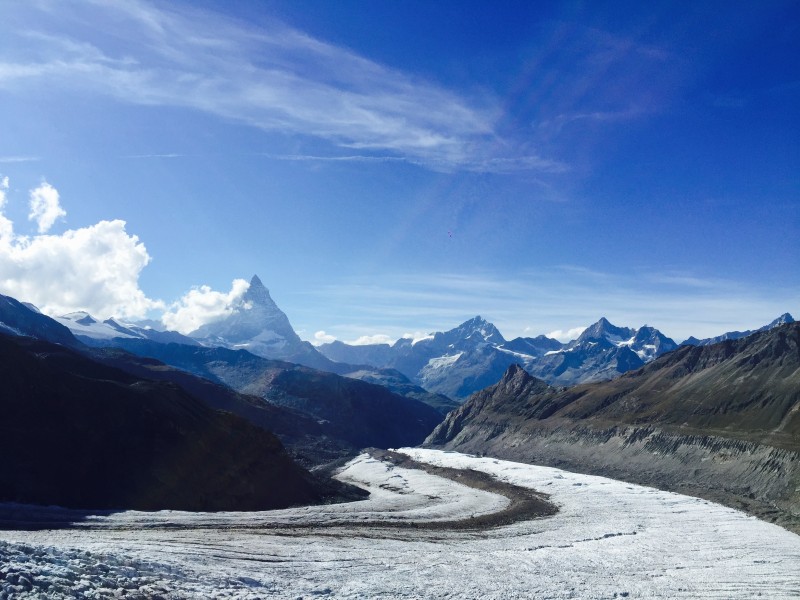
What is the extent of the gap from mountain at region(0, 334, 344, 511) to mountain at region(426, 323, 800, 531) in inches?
2168

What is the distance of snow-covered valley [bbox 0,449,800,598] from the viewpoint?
24.1 metres

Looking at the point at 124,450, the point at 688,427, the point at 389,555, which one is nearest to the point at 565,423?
the point at 688,427

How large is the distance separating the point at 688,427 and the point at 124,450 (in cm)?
9997

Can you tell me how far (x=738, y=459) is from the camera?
8638 cm

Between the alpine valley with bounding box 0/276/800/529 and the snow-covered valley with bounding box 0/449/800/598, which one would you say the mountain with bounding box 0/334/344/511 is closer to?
the alpine valley with bounding box 0/276/800/529

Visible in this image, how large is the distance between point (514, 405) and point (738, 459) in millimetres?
105603

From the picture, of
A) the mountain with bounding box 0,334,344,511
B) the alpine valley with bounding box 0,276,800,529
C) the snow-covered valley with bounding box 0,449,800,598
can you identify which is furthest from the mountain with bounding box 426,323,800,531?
the mountain with bounding box 0,334,344,511

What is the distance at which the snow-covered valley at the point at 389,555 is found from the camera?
24141mm

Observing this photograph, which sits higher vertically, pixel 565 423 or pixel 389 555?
Answer: pixel 565 423

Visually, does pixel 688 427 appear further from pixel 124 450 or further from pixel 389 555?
pixel 124 450

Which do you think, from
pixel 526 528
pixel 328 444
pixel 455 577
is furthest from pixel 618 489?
pixel 328 444

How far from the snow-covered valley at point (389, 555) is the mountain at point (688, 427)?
1982 centimetres

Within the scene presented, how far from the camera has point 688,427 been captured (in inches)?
4382

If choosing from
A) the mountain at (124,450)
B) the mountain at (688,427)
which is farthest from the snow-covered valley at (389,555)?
the mountain at (688,427)
